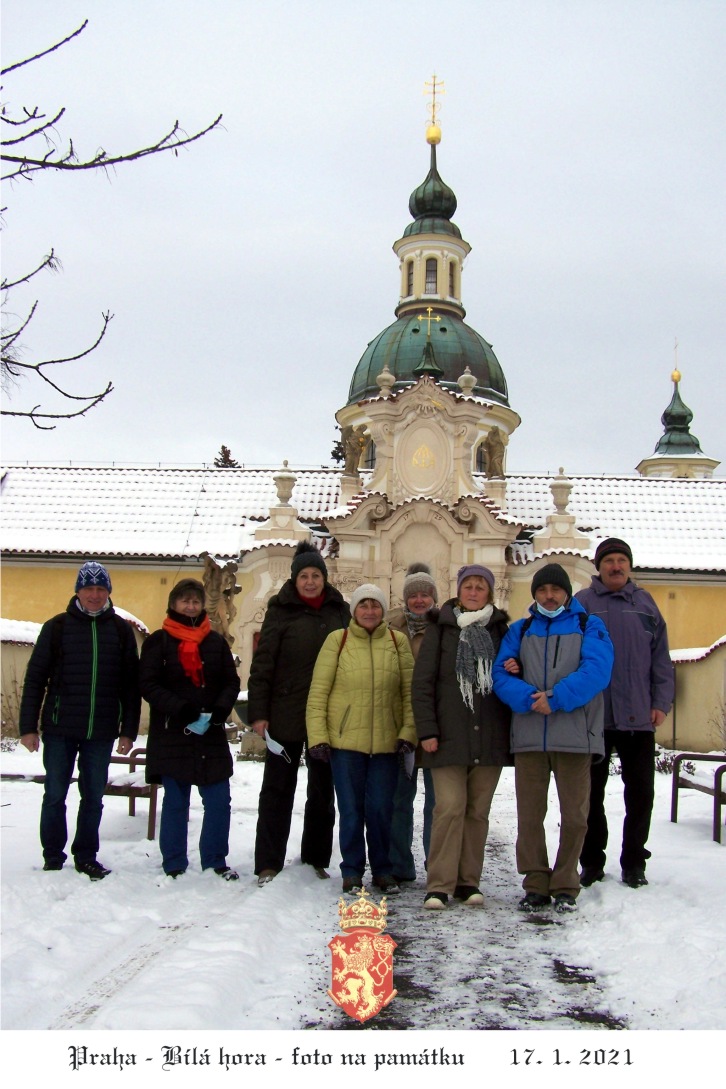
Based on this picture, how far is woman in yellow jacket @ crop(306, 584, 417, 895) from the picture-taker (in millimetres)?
6641

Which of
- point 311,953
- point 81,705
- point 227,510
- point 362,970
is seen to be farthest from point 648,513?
point 362,970

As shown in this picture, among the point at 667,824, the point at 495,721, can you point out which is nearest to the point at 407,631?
the point at 495,721

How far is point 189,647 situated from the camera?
273 inches

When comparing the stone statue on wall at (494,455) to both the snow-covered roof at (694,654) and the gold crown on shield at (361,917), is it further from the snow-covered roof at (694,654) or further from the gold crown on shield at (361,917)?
the gold crown on shield at (361,917)

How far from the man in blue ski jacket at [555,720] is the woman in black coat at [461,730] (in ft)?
0.38

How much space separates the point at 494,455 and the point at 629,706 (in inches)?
998

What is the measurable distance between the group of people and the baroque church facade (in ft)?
56.0

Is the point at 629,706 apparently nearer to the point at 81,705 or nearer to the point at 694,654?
the point at 81,705

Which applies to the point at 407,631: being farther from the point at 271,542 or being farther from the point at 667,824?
the point at 271,542

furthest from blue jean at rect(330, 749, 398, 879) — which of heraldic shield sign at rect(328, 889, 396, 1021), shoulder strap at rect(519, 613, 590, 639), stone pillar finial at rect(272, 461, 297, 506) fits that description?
stone pillar finial at rect(272, 461, 297, 506)

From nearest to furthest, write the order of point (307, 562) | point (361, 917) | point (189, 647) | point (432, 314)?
1. point (361, 917)
2. point (189, 647)
3. point (307, 562)
4. point (432, 314)

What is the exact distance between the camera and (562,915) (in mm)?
5984

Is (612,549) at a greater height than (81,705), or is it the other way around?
(612,549)

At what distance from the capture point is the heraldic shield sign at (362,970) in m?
4.16
